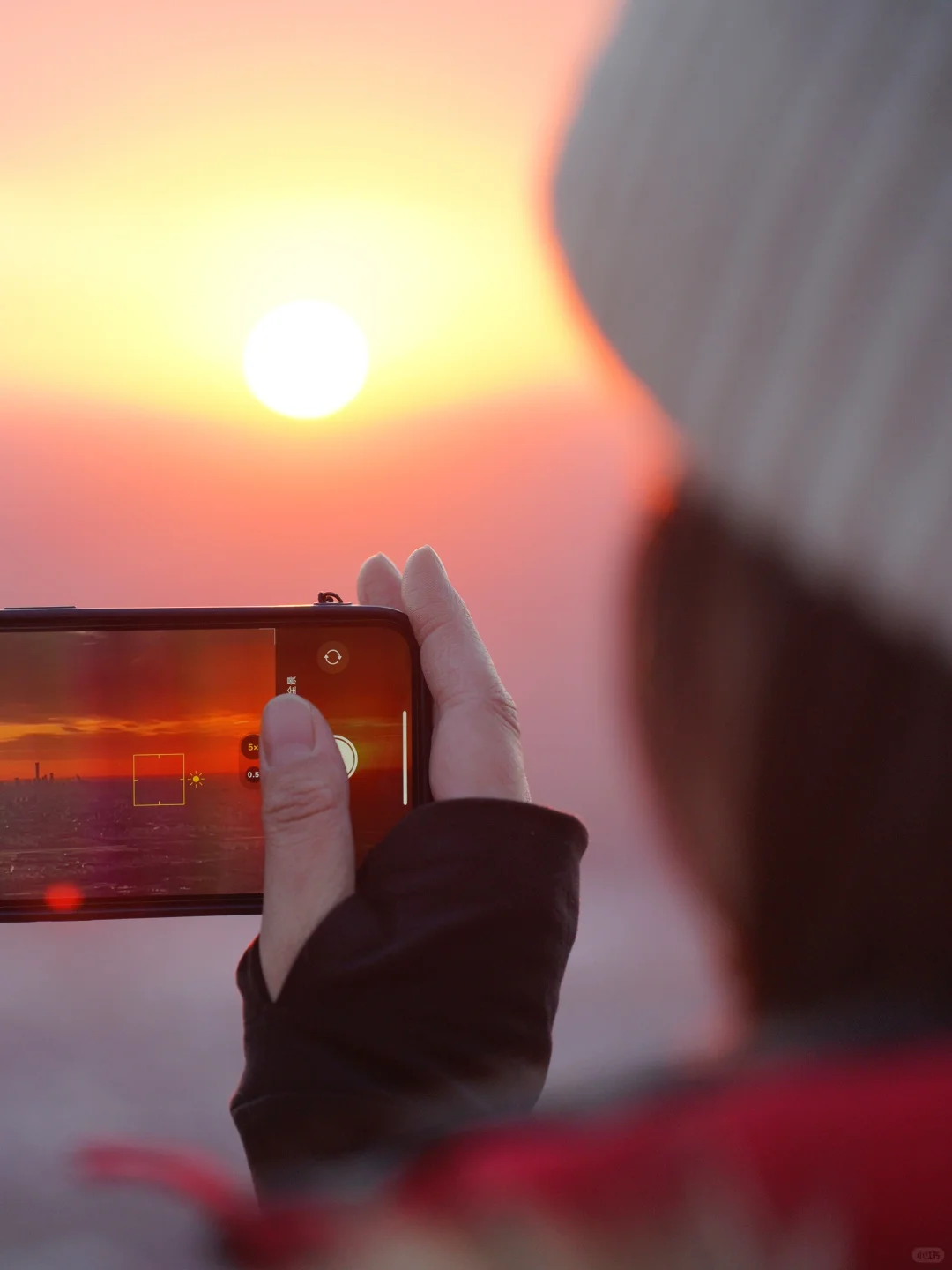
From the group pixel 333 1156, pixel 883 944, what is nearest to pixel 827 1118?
pixel 333 1156

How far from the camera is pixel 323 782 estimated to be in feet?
2.92


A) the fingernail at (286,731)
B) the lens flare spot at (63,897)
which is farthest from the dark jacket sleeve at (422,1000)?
the lens flare spot at (63,897)

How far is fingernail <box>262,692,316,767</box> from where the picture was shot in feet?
2.92

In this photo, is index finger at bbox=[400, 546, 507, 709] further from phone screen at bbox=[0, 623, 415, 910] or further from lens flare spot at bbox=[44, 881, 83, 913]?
lens flare spot at bbox=[44, 881, 83, 913]

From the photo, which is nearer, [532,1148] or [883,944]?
[532,1148]

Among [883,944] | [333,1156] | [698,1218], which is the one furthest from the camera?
[883,944]

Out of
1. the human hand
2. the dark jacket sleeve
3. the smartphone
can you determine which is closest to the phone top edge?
the smartphone

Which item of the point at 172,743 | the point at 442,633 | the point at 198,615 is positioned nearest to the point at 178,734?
the point at 172,743

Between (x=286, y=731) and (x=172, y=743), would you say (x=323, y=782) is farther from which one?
(x=172, y=743)

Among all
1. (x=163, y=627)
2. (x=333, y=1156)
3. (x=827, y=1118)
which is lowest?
(x=827, y=1118)

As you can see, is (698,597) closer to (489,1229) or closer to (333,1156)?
(489,1229)

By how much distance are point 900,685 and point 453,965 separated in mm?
3633

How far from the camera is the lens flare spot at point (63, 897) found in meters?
0.99

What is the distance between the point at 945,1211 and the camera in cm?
167
